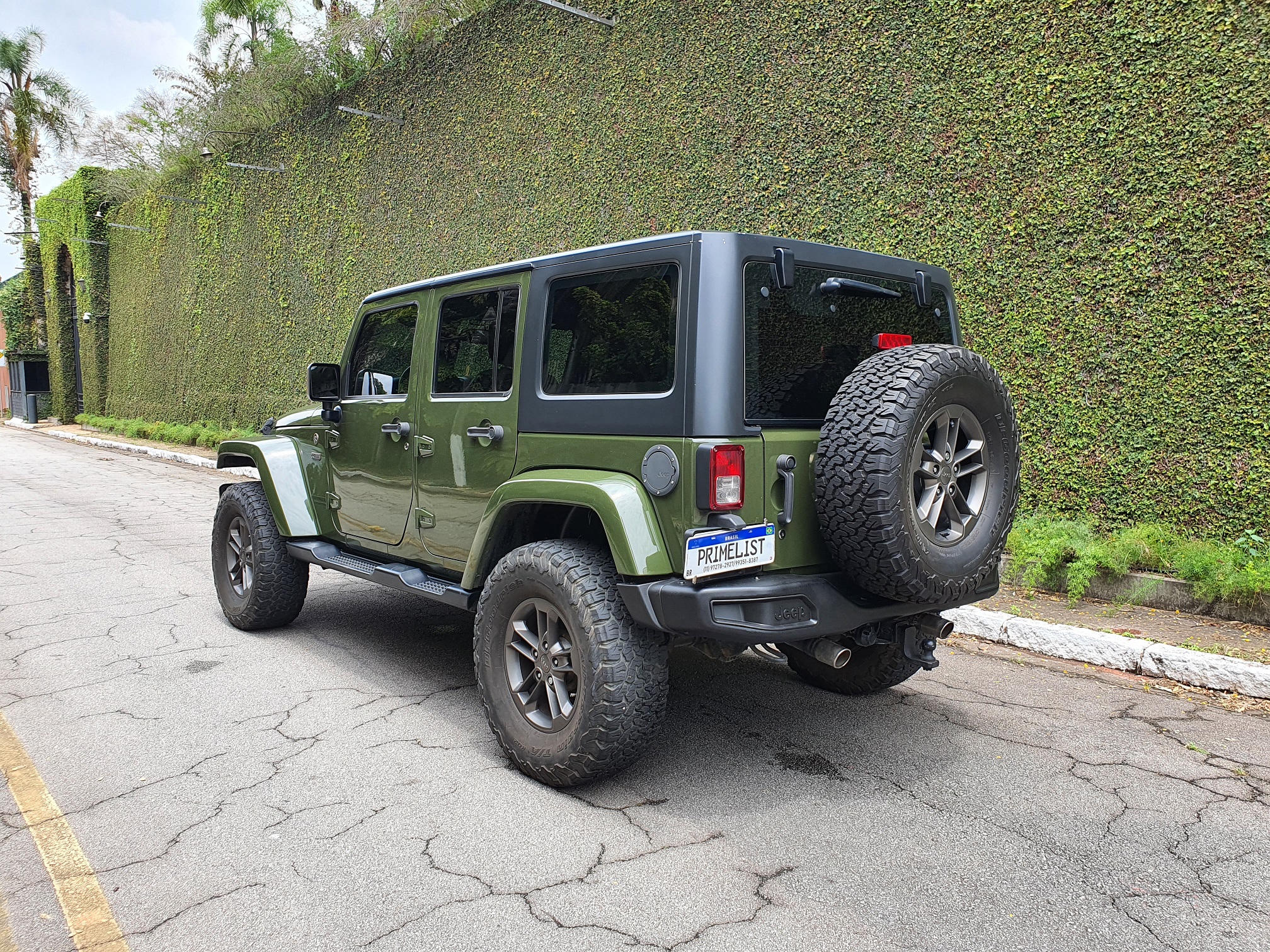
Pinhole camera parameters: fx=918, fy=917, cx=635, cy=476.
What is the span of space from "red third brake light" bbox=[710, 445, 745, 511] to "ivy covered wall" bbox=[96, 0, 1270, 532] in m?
4.40

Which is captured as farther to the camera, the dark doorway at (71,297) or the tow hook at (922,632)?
the dark doorway at (71,297)

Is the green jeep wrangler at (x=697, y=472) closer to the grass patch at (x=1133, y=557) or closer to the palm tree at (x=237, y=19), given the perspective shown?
the grass patch at (x=1133, y=557)

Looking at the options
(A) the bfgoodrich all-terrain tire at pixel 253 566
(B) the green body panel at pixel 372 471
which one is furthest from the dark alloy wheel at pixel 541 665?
(A) the bfgoodrich all-terrain tire at pixel 253 566

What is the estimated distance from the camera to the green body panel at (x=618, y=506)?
3.19 m

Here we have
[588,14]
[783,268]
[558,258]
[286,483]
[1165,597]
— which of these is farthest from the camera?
[588,14]

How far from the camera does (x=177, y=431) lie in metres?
22.0

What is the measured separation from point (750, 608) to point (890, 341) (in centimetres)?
129

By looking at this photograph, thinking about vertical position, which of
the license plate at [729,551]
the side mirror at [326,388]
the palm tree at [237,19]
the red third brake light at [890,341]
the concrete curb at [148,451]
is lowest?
the concrete curb at [148,451]

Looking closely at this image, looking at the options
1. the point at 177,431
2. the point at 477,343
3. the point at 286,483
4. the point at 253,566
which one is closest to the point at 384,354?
the point at 477,343

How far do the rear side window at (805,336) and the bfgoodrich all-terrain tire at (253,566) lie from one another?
3366 mm

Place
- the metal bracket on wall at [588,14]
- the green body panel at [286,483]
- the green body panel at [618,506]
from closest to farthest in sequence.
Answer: the green body panel at [618,506], the green body panel at [286,483], the metal bracket on wall at [588,14]

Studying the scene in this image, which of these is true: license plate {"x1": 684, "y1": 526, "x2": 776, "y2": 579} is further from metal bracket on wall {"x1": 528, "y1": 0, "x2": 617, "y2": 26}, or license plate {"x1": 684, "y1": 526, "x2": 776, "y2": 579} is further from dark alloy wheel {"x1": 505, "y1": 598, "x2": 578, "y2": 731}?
metal bracket on wall {"x1": 528, "y1": 0, "x2": 617, "y2": 26}

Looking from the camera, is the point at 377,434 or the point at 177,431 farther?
the point at 177,431

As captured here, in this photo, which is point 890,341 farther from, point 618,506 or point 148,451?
point 148,451
